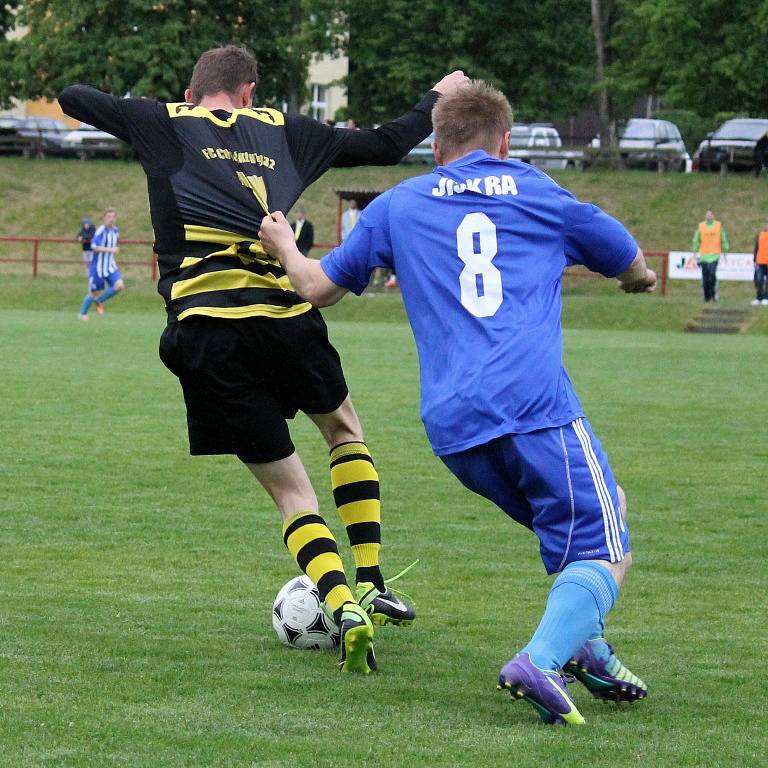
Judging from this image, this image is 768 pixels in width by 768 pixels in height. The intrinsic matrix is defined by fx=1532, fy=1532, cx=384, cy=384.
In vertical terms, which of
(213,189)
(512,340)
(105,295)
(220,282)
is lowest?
(105,295)

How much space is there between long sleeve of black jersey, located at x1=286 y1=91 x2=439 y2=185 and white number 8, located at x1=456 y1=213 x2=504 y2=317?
1.20 meters

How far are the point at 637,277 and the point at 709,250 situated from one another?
86.1 ft

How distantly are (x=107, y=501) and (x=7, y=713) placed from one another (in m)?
4.17

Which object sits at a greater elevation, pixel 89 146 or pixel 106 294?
pixel 89 146

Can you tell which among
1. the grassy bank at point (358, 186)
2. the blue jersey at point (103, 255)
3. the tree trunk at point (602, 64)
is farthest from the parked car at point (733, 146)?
the blue jersey at point (103, 255)

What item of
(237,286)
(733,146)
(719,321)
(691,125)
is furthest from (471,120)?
(691,125)

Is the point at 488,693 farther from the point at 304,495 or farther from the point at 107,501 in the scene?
the point at 107,501

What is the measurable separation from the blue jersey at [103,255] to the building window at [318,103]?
3936cm

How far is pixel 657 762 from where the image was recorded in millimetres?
3932

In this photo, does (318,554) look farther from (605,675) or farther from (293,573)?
(293,573)

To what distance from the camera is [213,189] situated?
532cm

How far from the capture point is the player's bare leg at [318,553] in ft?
16.2

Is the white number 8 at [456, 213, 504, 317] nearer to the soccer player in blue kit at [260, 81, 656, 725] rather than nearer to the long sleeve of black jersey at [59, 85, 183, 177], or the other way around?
the soccer player in blue kit at [260, 81, 656, 725]

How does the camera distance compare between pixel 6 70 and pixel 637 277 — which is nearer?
pixel 637 277
